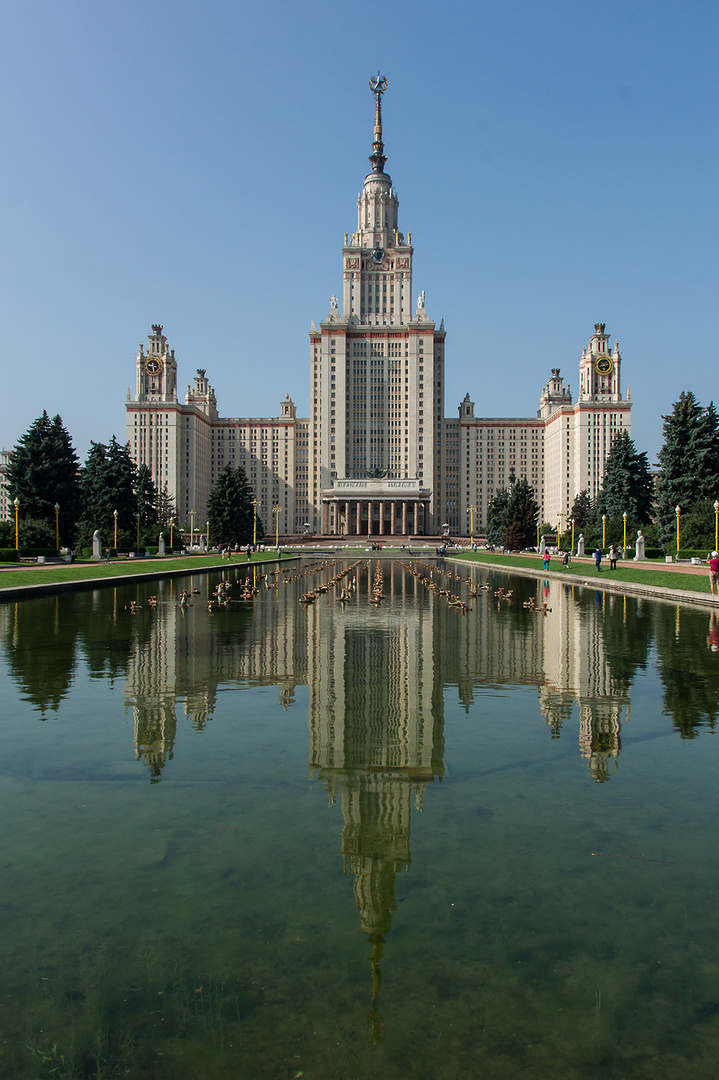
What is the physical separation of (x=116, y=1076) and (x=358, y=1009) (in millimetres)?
1065

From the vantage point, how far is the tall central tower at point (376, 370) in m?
145

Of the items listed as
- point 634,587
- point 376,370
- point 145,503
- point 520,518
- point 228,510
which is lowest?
point 634,587

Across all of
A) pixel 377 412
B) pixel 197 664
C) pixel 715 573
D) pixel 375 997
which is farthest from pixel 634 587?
pixel 377 412

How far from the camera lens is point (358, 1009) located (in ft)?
11.3

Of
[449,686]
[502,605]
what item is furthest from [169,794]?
[502,605]

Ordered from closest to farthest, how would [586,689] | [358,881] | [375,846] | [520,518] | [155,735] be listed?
[358,881]
[375,846]
[155,735]
[586,689]
[520,518]

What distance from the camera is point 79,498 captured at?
199 ft

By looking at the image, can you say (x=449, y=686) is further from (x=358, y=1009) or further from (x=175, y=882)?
(x=358, y=1009)

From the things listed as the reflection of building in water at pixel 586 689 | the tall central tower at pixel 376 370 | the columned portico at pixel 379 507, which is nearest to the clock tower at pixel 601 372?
the tall central tower at pixel 376 370

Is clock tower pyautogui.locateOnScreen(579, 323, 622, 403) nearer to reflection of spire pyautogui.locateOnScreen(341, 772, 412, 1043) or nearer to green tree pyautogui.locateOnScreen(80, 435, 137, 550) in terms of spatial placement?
green tree pyautogui.locateOnScreen(80, 435, 137, 550)

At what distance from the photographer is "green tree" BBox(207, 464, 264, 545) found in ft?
240

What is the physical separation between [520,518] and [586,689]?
240 feet

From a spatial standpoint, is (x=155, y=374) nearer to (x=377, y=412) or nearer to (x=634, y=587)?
(x=377, y=412)

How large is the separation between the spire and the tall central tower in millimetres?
182
